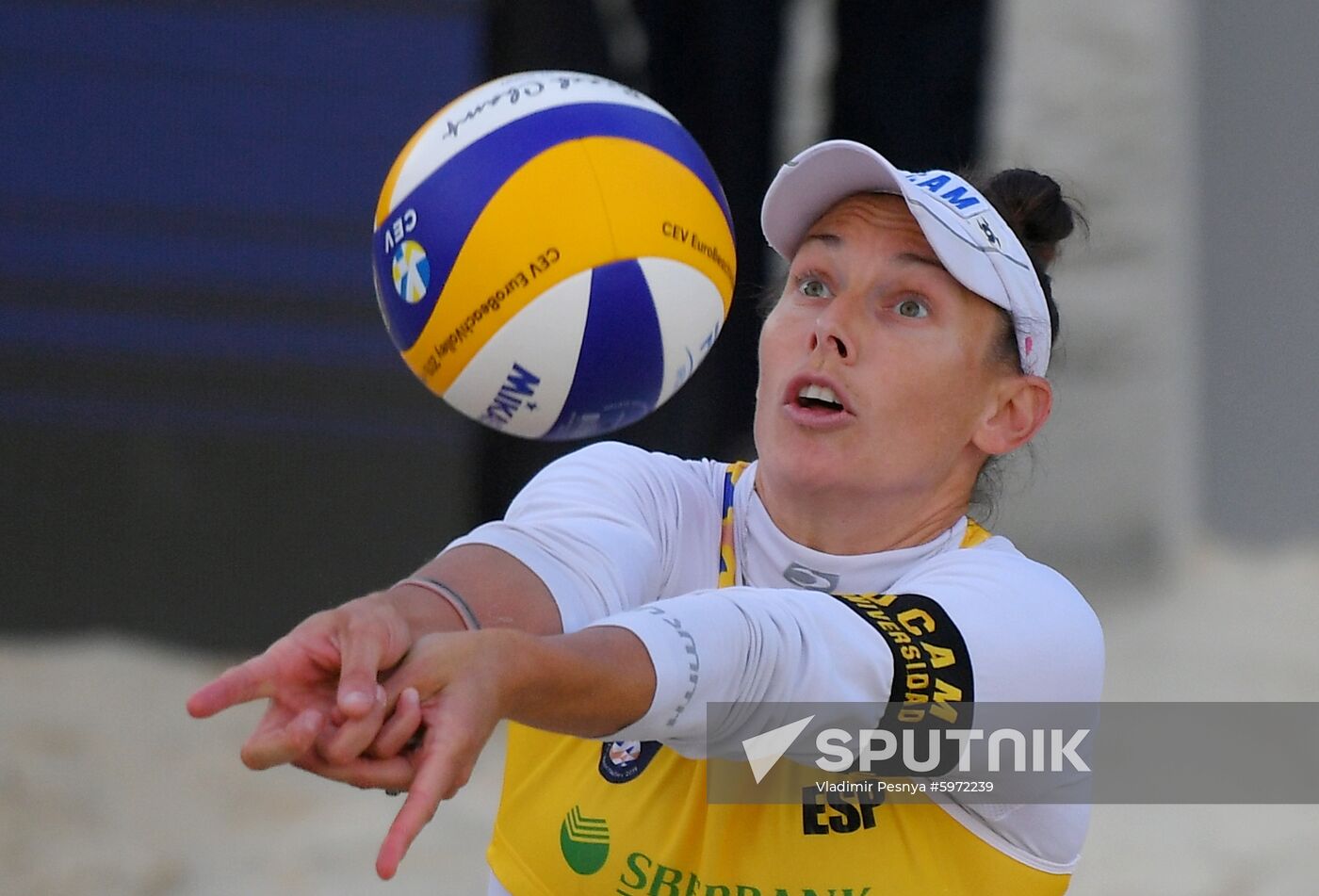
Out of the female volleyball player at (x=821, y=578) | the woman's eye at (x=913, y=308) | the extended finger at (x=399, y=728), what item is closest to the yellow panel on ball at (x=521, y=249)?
the female volleyball player at (x=821, y=578)

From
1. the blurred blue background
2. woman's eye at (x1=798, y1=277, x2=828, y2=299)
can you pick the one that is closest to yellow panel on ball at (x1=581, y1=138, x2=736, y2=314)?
woman's eye at (x1=798, y1=277, x2=828, y2=299)

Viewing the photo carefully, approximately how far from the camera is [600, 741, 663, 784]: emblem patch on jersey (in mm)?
2016

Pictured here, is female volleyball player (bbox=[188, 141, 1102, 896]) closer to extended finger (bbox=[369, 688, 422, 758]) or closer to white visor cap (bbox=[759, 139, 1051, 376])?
white visor cap (bbox=[759, 139, 1051, 376])

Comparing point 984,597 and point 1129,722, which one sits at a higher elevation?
point 984,597

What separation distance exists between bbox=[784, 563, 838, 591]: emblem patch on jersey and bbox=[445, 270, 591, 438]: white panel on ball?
0.35 m

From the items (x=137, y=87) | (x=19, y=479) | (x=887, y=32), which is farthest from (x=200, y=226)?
(x=887, y=32)

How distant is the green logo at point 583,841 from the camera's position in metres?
1.99

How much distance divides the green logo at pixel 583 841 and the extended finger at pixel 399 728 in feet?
2.23

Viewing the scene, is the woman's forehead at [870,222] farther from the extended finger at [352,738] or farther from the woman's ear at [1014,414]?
the extended finger at [352,738]

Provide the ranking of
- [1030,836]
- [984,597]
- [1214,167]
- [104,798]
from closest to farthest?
[984,597] → [1030,836] → [104,798] → [1214,167]

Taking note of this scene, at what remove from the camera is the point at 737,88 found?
15.6 feet

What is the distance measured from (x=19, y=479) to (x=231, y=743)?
3.00 ft

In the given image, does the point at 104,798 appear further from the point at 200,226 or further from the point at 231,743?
the point at 200,226

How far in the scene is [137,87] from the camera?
179 inches
